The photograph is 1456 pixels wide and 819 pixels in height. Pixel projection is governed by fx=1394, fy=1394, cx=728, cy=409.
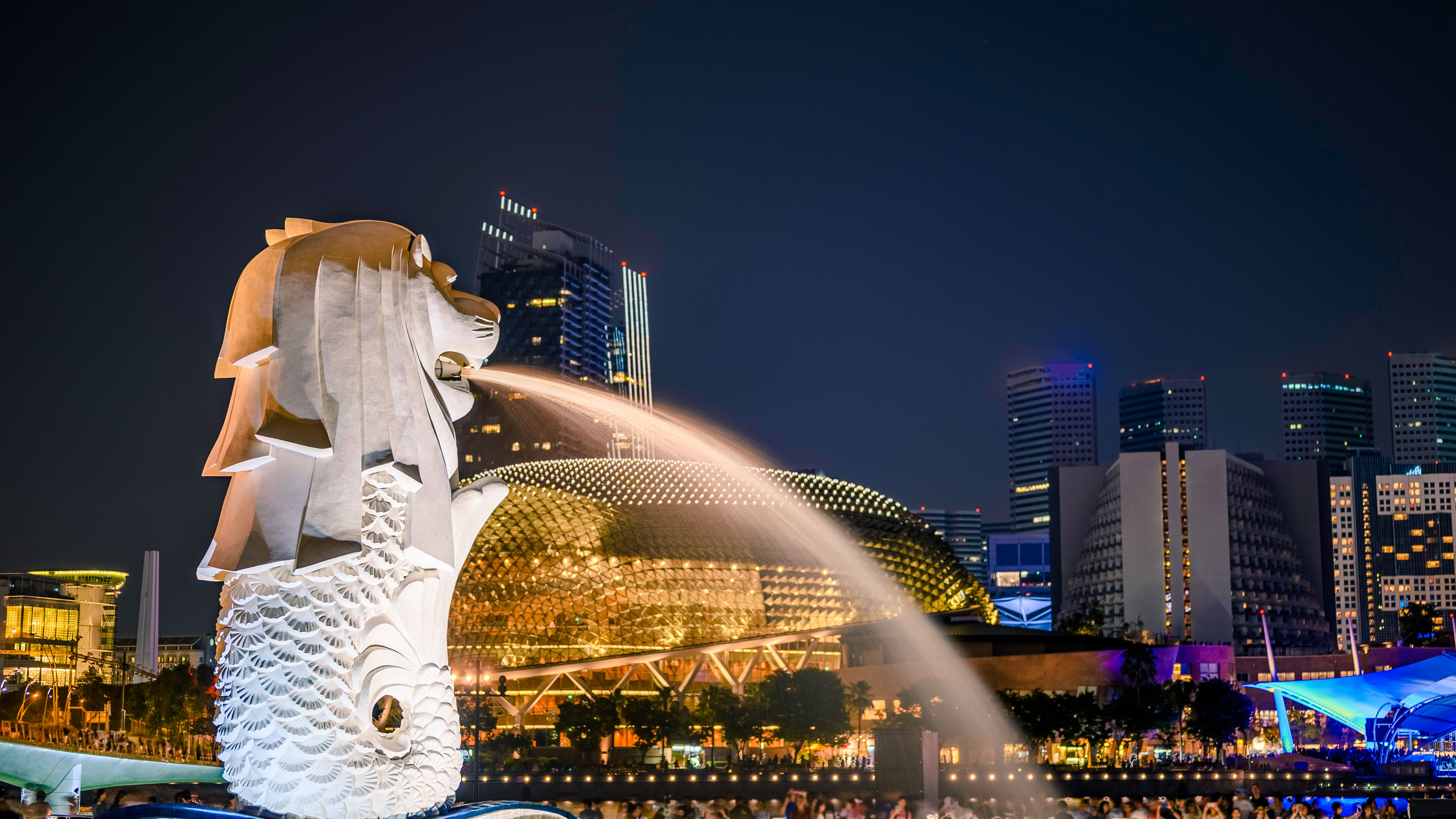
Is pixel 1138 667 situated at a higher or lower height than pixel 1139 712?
higher

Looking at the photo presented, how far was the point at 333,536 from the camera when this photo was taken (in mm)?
11164

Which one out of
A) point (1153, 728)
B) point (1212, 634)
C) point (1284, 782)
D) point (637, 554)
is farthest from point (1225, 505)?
point (1284, 782)

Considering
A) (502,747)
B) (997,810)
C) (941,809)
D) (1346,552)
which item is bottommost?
(502,747)

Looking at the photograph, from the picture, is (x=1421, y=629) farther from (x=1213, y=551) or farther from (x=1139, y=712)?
(x=1139, y=712)

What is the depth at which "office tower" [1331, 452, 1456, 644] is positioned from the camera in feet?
529

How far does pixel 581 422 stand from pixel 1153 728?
334ft

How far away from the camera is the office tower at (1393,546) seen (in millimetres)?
161375

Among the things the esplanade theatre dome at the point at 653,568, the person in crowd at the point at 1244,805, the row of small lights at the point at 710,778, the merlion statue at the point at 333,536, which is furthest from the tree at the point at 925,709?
the merlion statue at the point at 333,536

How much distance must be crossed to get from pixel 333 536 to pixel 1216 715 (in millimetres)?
46981

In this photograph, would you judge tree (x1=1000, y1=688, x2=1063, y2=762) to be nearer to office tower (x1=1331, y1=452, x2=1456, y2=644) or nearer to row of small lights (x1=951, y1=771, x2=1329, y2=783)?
row of small lights (x1=951, y1=771, x2=1329, y2=783)

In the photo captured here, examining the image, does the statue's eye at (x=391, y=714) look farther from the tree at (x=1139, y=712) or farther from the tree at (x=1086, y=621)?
the tree at (x=1086, y=621)

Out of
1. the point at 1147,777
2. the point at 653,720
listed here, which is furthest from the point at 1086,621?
the point at 1147,777

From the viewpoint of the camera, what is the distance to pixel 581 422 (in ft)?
482

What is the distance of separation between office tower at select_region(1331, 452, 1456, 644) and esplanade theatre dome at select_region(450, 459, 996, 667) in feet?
389
